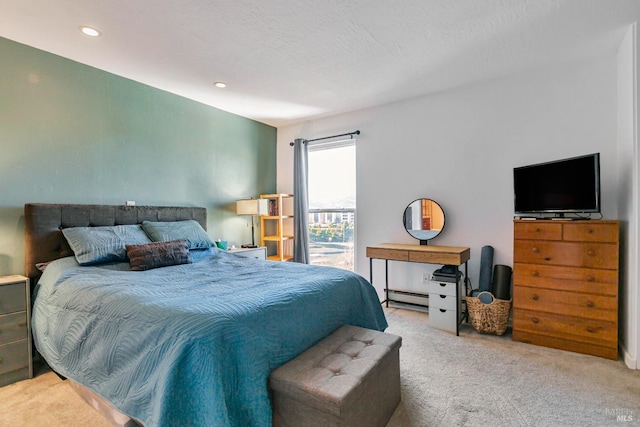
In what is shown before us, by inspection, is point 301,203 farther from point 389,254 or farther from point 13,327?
point 13,327

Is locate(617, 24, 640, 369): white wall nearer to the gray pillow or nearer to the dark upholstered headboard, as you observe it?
the gray pillow

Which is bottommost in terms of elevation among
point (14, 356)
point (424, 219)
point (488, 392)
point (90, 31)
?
point (488, 392)

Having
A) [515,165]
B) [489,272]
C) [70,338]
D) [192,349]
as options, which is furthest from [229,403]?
[515,165]

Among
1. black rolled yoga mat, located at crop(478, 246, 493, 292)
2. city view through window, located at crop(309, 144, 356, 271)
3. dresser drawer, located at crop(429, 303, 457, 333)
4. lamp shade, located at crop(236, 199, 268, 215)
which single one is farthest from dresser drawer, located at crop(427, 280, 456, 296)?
lamp shade, located at crop(236, 199, 268, 215)

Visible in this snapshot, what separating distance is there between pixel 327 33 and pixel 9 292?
2955 mm

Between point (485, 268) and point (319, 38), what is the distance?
105 inches

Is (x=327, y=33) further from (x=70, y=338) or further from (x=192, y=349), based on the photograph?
(x=70, y=338)

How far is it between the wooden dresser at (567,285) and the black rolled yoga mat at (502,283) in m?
0.22

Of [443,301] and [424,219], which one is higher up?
[424,219]

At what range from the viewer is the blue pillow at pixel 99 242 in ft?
7.98

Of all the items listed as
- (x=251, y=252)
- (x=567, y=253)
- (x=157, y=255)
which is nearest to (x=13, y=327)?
(x=157, y=255)

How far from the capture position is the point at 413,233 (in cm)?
374

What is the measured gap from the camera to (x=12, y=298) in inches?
87.1

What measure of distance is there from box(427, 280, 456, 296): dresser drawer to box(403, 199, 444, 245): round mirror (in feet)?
2.06
